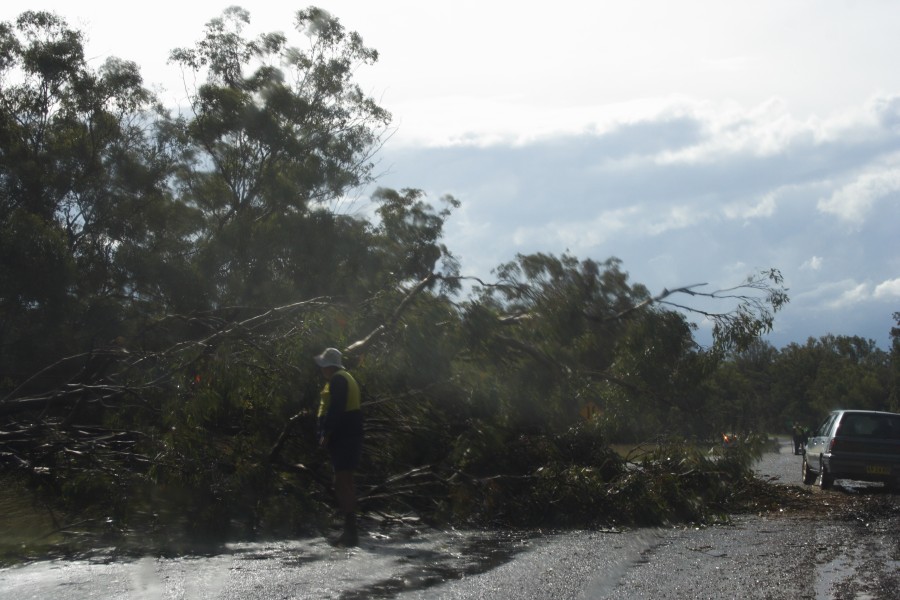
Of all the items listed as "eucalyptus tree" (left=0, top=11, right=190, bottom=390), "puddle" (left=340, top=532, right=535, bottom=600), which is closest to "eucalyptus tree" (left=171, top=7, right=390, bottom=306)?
"eucalyptus tree" (left=0, top=11, right=190, bottom=390)

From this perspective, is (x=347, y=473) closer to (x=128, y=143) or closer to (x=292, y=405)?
(x=292, y=405)

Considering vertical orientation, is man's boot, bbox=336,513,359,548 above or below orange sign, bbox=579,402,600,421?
below

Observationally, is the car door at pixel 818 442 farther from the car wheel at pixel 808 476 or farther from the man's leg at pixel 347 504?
the man's leg at pixel 347 504

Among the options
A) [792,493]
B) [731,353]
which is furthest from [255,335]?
[792,493]

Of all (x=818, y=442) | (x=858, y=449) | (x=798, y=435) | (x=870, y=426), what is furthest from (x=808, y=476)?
(x=798, y=435)

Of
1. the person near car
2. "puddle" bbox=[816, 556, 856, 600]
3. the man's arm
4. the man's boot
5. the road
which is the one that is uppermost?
→ the man's arm

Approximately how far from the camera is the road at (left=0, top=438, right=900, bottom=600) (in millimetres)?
6219

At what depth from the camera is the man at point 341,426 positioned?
8.27 meters

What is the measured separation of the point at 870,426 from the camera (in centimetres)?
1717

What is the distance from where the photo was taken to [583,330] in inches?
468

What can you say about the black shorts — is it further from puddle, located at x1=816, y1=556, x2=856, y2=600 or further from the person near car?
the person near car

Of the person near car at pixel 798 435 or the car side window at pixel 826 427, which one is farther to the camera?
the person near car at pixel 798 435

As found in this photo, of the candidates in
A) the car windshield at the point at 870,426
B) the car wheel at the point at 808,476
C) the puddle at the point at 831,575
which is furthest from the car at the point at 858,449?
the puddle at the point at 831,575

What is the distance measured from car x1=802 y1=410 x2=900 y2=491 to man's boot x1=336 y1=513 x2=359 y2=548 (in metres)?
10.7
